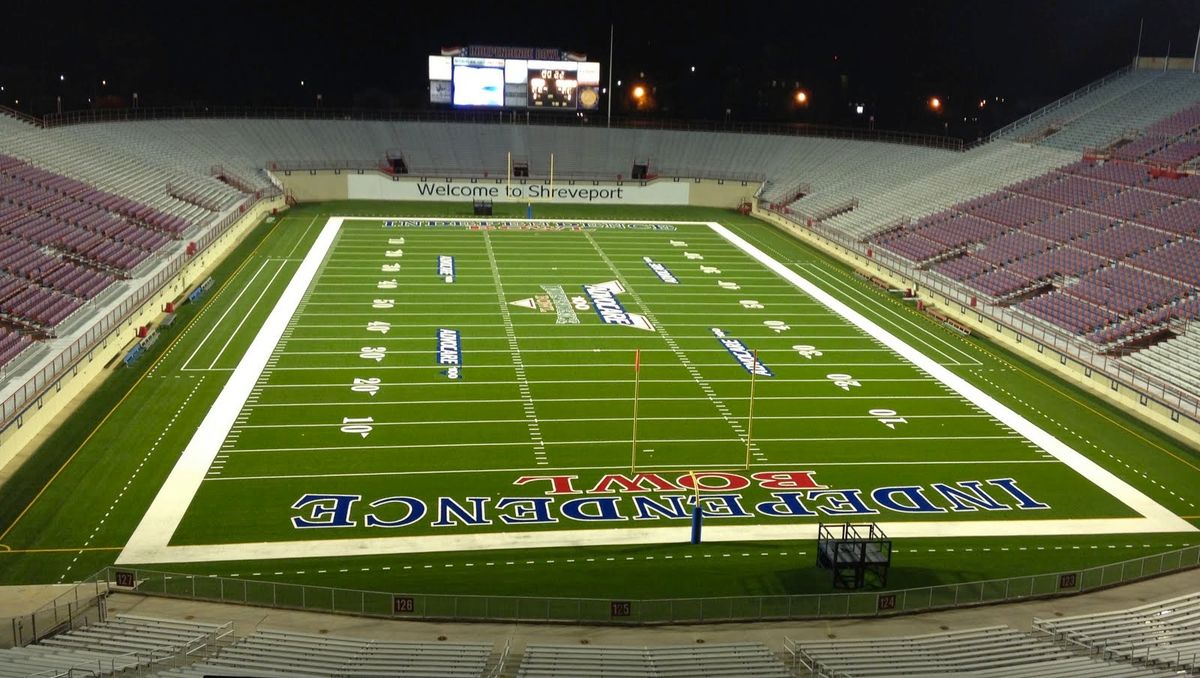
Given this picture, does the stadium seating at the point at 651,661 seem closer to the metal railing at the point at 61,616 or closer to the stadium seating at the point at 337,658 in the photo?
the stadium seating at the point at 337,658

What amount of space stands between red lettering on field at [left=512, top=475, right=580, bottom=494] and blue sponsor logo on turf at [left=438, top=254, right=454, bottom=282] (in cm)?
1842

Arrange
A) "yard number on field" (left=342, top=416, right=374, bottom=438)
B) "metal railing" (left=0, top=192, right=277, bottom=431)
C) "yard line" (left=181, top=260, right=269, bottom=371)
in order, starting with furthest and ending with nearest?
"yard line" (left=181, top=260, right=269, bottom=371)
"yard number on field" (left=342, top=416, right=374, bottom=438)
"metal railing" (left=0, top=192, right=277, bottom=431)

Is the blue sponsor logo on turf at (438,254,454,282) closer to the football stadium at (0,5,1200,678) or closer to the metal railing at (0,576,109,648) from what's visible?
the football stadium at (0,5,1200,678)

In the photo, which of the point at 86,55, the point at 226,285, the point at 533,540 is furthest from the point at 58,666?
the point at 86,55

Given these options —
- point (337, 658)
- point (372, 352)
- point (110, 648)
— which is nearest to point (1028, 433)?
point (372, 352)

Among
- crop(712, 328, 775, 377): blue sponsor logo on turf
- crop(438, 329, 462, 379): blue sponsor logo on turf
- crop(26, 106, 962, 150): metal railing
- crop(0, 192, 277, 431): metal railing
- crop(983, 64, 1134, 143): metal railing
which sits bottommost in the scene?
crop(712, 328, 775, 377): blue sponsor logo on turf

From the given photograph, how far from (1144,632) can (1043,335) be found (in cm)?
1792

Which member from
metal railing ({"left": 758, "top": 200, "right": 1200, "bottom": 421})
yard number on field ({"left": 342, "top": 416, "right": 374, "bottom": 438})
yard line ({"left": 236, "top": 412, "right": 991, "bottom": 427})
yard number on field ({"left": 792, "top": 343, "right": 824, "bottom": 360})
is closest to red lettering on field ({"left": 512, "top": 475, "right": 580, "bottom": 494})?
yard line ({"left": 236, "top": 412, "right": 991, "bottom": 427})

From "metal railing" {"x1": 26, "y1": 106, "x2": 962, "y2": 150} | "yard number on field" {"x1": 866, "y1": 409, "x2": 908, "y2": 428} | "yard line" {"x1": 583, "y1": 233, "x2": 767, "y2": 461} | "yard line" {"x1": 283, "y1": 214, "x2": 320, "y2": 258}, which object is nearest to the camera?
"yard line" {"x1": 583, "y1": 233, "x2": 767, "y2": 461}

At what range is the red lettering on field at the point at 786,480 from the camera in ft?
67.0

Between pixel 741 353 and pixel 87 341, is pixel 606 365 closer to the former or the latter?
pixel 741 353

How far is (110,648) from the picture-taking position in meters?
12.7

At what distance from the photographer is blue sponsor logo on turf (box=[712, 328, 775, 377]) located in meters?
27.6

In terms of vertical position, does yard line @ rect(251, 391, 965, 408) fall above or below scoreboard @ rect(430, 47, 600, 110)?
below
